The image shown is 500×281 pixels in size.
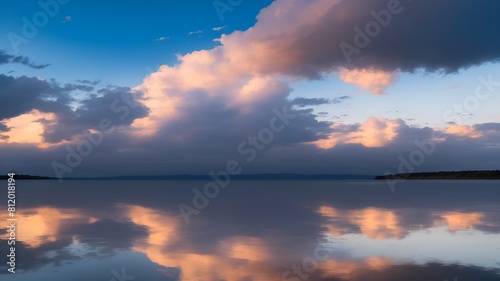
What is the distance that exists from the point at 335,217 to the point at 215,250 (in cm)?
1774

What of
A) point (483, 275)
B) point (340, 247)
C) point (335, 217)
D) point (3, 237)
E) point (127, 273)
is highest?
point (335, 217)

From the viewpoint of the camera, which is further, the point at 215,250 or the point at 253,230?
the point at 253,230

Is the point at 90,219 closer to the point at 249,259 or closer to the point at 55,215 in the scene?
the point at 55,215

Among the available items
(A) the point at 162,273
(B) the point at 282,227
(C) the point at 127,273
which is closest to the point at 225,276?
(A) the point at 162,273

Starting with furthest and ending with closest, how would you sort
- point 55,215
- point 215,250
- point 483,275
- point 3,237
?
point 55,215
point 3,237
point 215,250
point 483,275

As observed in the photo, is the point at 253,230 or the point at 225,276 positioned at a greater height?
the point at 253,230

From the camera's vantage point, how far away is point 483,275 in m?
15.6

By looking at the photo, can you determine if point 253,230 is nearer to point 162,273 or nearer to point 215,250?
point 215,250

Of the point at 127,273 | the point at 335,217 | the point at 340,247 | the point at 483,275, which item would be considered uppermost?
the point at 335,217

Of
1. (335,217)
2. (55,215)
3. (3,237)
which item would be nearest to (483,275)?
(335,217)

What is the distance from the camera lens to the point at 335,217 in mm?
35875

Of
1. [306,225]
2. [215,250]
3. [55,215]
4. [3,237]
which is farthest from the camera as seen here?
[55,215]

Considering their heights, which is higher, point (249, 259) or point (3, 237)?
point (3, 237)

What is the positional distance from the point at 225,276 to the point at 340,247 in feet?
26.7
